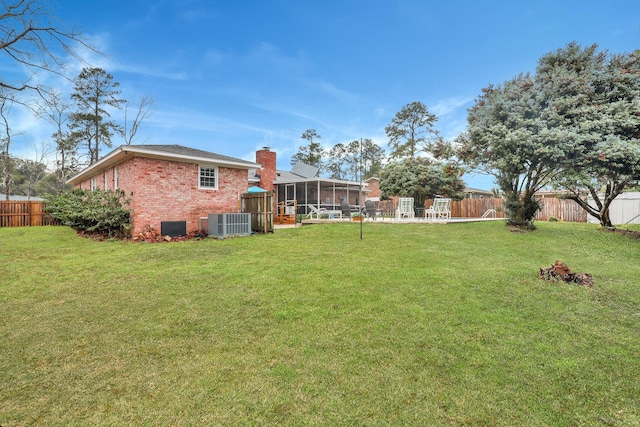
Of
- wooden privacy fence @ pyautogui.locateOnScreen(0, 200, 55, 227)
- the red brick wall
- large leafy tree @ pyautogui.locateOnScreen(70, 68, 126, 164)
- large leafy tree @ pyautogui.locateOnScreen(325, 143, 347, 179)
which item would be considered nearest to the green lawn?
the red brick wall

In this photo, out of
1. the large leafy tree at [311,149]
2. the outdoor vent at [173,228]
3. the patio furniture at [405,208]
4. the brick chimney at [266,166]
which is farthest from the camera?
the large leafy tree at [311,149]

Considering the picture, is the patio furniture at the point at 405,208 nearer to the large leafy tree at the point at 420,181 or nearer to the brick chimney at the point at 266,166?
the large leafy tree at the point at 420,181

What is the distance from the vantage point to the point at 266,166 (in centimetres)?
2194

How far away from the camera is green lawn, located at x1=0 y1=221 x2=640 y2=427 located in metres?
2.35

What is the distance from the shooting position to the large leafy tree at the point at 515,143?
9859 millimetres

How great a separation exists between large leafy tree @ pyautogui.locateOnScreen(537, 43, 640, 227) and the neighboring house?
38.8 ft

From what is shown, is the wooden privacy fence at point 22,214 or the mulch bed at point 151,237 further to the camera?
the wooden privacy fence at point 22,214

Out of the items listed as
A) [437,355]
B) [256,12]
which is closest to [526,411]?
[437,355]

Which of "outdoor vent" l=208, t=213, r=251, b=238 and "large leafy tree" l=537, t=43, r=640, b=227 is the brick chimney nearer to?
"outdoor vent" l=208, t=213, r=251, b=238

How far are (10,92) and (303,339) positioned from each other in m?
10.9

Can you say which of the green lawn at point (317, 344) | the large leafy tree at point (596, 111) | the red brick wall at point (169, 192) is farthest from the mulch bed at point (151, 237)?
the large leafy tree at point (596, 111)

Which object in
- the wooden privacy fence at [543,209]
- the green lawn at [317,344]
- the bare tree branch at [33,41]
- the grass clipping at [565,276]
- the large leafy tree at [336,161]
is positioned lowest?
the green lawn at [317,344]

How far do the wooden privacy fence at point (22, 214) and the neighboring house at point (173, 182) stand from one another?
21.3 ft

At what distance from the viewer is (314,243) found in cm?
934
